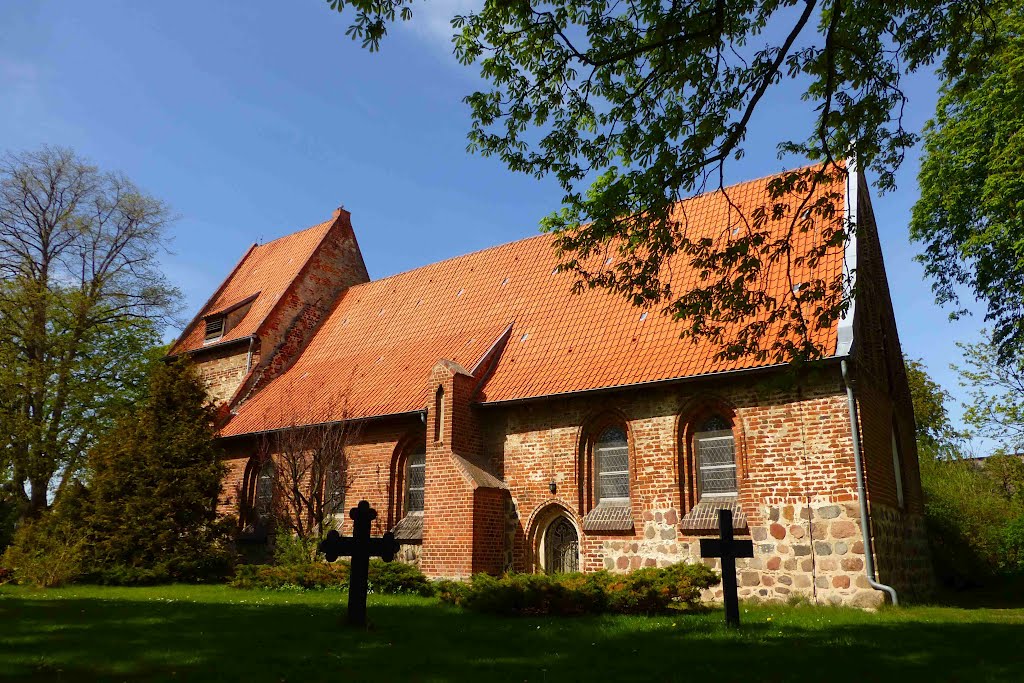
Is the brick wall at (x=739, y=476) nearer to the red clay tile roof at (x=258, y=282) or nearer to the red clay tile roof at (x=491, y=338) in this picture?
the red clay tile roof at (x=491, y=338)

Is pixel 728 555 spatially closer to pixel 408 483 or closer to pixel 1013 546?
pixel 408 483

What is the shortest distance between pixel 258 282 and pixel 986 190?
22.5 meters

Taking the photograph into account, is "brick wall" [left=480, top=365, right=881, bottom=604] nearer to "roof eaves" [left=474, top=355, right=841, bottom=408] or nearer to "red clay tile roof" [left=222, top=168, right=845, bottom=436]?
"roof eaves" [left=474, top=355, right=841, bottom=408]

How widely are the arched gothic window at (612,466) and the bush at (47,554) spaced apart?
11.2 metres

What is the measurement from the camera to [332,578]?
49.4 feet

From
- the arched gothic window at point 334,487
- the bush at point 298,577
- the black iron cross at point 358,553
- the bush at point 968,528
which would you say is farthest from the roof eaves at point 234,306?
the bush at point 968,528

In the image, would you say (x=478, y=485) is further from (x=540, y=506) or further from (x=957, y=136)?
(x=957, y=136)

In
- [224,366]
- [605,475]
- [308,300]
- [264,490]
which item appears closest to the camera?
[605,475]

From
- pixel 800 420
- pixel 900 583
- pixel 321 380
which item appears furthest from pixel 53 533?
pixel 900 583

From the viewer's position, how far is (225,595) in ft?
47.2

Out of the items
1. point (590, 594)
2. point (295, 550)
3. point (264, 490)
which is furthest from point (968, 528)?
point (264, 490)

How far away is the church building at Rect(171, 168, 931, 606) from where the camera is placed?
12.7 meters

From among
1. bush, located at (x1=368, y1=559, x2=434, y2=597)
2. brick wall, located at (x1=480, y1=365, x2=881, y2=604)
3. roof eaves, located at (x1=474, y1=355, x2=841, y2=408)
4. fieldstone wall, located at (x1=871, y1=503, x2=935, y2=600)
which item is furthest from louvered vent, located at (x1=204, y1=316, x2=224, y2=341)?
fieldstone wall, located at (x1=871, y1=503, x2=935, y2=600)

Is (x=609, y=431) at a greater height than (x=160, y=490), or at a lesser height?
greater
